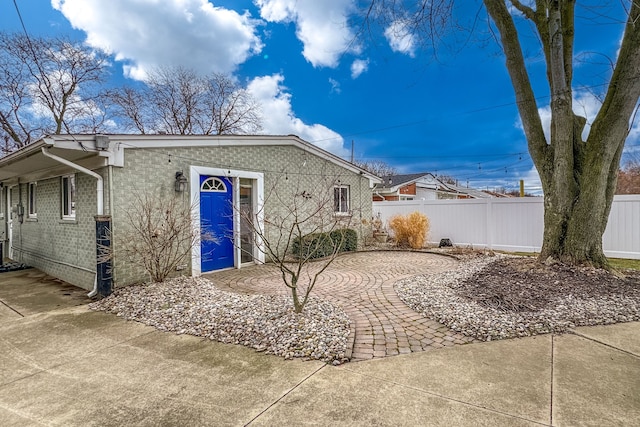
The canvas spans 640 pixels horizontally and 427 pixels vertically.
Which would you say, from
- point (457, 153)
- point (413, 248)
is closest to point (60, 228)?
point (413, 248)

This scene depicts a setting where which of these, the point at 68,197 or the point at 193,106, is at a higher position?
the point at 193,106

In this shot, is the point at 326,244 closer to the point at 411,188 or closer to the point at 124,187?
the point at 124,187

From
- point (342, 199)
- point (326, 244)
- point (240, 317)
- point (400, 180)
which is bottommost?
point (240, 317)

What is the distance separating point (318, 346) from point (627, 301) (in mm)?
4851

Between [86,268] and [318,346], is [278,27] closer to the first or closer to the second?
[86,268]

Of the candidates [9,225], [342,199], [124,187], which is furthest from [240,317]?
[9,225]

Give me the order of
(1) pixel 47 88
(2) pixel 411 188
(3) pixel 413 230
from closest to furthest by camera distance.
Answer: (3) pixel 413 230, (1) pixel 47 88, (2) pixel 411 188

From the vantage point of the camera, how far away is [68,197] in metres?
7.33

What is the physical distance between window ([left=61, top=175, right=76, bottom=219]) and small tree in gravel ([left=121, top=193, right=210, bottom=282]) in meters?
2.17

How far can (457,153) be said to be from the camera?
30.6 metres

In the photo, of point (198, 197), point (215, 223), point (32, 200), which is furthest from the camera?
point (32, 200)

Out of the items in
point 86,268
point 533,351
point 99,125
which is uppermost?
point 99,125

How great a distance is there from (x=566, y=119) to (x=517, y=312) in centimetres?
451

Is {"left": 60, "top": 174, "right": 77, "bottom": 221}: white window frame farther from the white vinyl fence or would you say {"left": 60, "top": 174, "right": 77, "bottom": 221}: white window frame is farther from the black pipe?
the white vinyl fence
